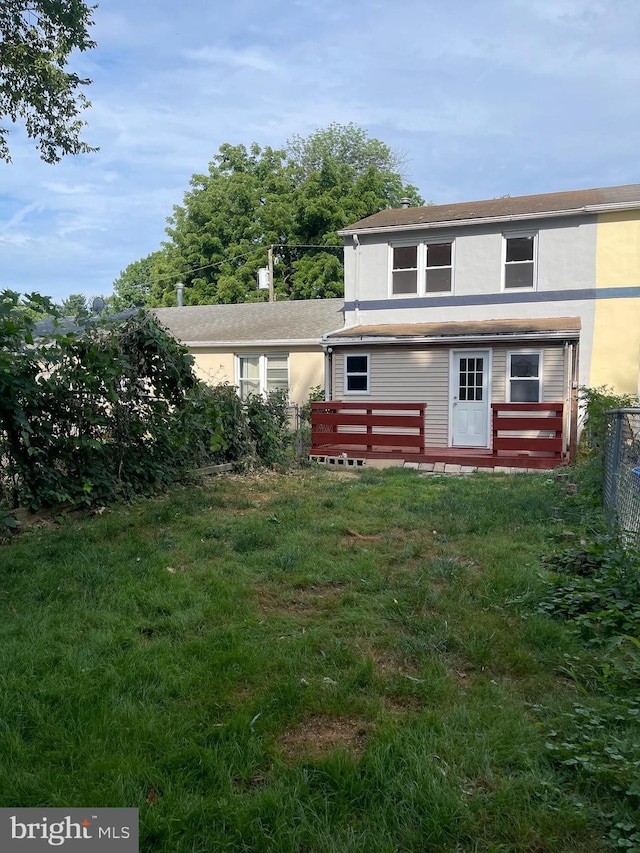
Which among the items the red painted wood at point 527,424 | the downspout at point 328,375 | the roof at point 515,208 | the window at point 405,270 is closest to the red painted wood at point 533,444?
the red painted wood at point 527,424

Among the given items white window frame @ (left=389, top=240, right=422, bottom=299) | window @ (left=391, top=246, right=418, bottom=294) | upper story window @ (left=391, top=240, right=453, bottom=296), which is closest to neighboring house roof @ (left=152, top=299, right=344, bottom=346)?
white window frame @ (left=389, top=240, right=422, bottom=299)

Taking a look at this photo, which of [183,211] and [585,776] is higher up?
[183,211]

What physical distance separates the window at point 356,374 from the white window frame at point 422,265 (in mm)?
2170

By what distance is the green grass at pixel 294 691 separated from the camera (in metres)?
2.18

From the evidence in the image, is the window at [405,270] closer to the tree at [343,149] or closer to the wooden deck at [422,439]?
the wooden deck at [422,439]

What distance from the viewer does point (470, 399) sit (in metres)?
15.0

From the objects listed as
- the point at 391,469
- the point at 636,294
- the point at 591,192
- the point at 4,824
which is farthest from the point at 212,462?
the point at 591,192

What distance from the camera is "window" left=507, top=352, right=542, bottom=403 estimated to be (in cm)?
1429

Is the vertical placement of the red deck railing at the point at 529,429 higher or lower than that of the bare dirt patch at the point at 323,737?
higher

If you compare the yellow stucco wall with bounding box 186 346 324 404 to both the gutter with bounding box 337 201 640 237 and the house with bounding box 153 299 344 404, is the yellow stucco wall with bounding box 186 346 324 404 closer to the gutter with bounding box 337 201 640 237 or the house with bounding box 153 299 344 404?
the house with bounding box 153 299 344 404

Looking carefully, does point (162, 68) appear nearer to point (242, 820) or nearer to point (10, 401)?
point (10, 401)

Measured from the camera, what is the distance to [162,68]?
37.1 feet

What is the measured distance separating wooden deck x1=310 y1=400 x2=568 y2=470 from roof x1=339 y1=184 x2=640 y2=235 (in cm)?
500

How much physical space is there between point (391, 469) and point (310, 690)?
Result: 8699mm
